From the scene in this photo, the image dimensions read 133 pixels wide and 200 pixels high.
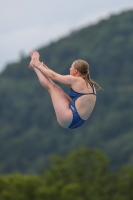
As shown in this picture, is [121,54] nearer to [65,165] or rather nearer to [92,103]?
[65,165]

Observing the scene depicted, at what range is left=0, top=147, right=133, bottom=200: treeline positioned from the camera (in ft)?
173

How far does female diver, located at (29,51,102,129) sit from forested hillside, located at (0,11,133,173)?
93.6m

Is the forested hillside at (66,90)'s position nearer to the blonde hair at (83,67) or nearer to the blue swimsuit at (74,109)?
the blue swimsuit at (74,109)

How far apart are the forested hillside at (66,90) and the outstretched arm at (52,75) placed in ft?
308

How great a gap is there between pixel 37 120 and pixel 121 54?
13702 mm

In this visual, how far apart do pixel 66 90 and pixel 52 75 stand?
108 metres

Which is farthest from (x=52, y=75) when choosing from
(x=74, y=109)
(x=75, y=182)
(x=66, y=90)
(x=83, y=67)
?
(x=66, y=90)

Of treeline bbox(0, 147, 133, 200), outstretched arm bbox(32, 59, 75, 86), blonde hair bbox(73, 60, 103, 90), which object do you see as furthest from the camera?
treeline bbox(0, 147, 133, 200)

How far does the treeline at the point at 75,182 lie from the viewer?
52812 millimetres

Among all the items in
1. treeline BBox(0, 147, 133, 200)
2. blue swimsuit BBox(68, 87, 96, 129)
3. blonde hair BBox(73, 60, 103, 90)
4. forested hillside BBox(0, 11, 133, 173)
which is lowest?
blue swimsuit BBox(68, 87, 96, 129)

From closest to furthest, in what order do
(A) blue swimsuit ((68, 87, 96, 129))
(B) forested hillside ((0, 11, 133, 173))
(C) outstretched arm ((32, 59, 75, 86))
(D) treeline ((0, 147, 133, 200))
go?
(C) outstretched arm ((32, 59, 75, 86)) < (A) blue swimsuit ((68, 87, 96, 129)) < (D) treeline ((0, 147, 133, 200)) < (B) forested hillside ((0, 11, 133, 173))

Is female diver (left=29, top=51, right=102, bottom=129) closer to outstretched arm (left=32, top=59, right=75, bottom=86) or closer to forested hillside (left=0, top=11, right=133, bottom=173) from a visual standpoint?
outstretched arm (left=32, top=59, right=75, bottom=86)

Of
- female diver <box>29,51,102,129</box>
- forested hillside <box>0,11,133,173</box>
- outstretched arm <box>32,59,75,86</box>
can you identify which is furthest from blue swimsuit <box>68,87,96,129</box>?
forested hillside <box>0,11,133,173</box>

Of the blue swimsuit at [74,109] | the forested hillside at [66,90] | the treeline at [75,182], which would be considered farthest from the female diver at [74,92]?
the forested hillside at [66,90]
